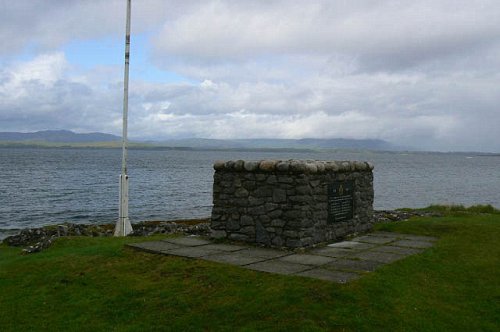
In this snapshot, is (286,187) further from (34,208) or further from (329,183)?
(34,208)

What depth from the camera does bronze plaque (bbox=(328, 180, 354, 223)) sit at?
41.1ft

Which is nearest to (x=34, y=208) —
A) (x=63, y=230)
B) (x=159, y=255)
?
(x=63, y=230)

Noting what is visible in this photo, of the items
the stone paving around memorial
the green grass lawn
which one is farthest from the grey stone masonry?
the green grass lawn

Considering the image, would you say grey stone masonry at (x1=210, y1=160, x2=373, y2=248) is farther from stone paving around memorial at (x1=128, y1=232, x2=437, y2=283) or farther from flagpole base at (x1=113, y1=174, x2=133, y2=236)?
flagpole base at (x1=113, y1=174, x2=133, y2=236)

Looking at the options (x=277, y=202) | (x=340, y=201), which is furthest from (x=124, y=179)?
(x=340, y=201)

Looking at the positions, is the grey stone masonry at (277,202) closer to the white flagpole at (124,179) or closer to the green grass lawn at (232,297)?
the green grass lawn at (232,297)

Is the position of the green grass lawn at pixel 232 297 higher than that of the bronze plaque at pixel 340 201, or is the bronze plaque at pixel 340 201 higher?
the bronze plaque at pixel 340 201

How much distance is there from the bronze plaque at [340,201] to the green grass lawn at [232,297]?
259 cm

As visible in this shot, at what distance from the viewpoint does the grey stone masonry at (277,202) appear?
37.2 feet

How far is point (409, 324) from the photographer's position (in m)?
7.09

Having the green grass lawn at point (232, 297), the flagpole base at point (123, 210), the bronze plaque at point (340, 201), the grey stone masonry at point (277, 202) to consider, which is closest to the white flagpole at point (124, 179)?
the flagpole base at point (123, 210)

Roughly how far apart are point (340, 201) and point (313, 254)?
2615 mm

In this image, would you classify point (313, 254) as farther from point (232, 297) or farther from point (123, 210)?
point (123, 210)

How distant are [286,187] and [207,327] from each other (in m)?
4.95
